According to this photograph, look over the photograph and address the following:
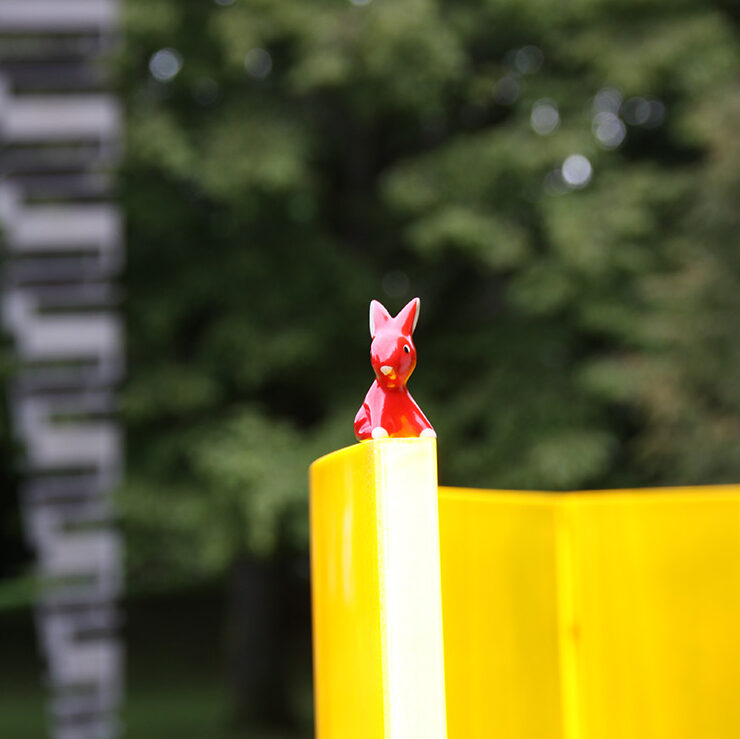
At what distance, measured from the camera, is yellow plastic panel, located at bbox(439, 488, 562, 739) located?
8.73 feet

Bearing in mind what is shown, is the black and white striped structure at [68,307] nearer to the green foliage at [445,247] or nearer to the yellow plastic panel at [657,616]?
the green foliage at [445,247]

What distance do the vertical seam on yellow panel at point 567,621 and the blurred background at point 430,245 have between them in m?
5.29

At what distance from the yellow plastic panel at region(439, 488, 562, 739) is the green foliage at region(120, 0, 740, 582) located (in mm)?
5011

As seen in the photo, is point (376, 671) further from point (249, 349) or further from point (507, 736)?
point (249, 349)

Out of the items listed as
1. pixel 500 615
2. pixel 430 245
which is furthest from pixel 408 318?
pixel 430 245

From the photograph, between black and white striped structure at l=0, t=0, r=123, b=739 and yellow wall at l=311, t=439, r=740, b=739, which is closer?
yellow wall at l=311, t=439, r=740, b=739

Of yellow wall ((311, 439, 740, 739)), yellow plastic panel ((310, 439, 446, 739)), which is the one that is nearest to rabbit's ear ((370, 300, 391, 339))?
yellow wall ((311, 439, 740, 739))

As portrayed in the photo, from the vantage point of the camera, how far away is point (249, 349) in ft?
30.3

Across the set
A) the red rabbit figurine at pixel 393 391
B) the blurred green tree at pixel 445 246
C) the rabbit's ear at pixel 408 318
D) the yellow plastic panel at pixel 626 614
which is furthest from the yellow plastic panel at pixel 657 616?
the blurred green tree at pixel 445 246

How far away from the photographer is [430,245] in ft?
28.6

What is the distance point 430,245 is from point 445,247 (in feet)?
2.05

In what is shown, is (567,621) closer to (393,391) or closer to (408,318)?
(393,391)

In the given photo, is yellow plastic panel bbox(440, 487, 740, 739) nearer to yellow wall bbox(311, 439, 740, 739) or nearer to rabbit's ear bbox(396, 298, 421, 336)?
yellow wall bbox(311, 439, 740, 739)

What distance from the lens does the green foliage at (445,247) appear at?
809cm
